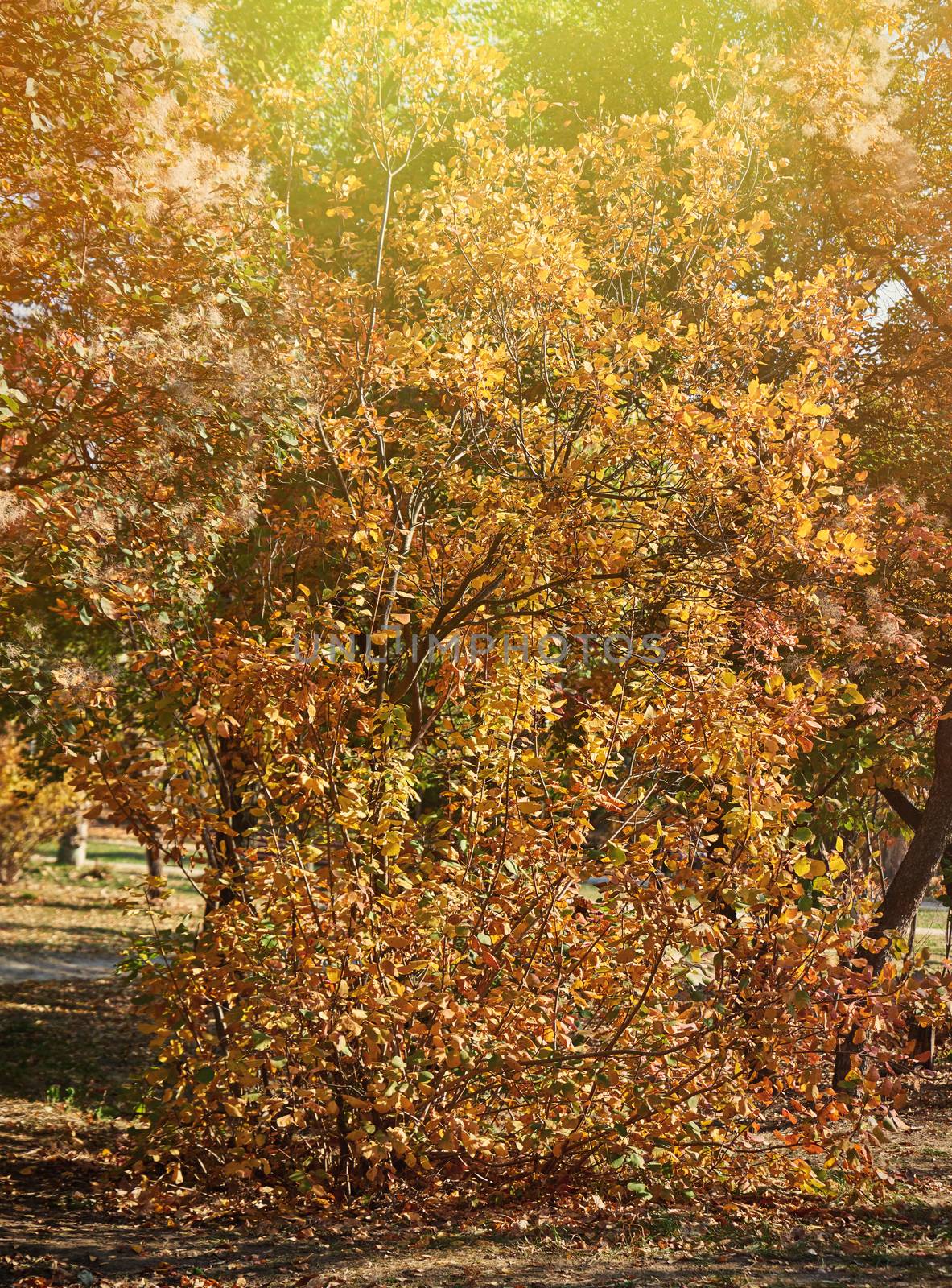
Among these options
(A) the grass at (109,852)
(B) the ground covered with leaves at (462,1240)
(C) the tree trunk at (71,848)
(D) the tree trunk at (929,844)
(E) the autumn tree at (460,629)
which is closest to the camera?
(B) the ground covered with leaves at (462,1240)

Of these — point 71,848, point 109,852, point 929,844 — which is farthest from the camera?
point 109,852

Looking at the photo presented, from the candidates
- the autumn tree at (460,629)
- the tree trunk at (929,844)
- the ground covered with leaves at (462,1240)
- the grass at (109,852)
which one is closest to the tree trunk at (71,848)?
the grass at (109,852)

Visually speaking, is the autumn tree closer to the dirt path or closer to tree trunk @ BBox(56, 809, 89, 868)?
the dirt path

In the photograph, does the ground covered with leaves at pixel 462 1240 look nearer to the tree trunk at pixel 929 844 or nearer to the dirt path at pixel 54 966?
the tree trunk at pixel 929 844

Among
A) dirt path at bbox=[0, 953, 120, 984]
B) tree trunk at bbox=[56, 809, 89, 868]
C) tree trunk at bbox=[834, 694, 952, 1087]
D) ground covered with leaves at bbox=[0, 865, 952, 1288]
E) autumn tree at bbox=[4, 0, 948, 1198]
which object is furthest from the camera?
tree trunk at bbox=[56, 809, 89, 868]

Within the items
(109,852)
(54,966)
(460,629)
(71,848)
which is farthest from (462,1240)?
(109,852)

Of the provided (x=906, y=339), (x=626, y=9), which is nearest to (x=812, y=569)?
(x=906, y=339)

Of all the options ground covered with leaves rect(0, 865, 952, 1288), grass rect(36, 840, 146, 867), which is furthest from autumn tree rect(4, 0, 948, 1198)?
grass rect(36, 840, 146, 867)

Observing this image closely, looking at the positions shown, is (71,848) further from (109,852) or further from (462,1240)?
(462,1240)

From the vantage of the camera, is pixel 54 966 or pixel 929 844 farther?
pixel 54 966

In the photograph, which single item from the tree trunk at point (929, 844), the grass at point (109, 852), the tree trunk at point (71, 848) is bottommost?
the grass at point (109, 852)

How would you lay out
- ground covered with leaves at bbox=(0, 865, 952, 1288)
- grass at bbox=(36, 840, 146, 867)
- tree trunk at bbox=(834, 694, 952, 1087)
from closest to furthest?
1. ground covered with leaves at bbox=(0, 865, 952, 1288)
2. tree trunk at bbox=(834, 694, 952, 1087)
3. grass at bbox=(36, 840, 146, 867)

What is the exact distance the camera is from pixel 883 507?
743cm

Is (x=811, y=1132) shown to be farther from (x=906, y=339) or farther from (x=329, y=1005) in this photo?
(x=906, y=339)
